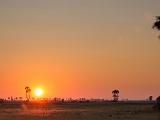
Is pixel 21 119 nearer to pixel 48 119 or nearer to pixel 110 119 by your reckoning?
pixel 48 119

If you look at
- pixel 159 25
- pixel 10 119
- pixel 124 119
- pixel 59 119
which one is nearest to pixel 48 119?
pixel 59 119

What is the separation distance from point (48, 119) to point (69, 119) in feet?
8.69

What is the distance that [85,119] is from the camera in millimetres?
57531

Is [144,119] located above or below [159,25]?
below

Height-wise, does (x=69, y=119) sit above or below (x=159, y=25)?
below

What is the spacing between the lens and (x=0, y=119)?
200 feet

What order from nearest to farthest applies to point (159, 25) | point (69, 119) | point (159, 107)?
point (69, 119), point (159, 25), point (159, 107)

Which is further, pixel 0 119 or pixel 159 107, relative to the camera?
pixel 159 107

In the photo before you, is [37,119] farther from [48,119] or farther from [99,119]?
[99,119]

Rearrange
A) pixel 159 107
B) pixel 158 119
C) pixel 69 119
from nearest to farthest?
pixel 158 119 → pixel 69 119 → pixel 159 107

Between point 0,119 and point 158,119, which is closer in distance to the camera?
point 158,119

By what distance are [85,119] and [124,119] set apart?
5.19m

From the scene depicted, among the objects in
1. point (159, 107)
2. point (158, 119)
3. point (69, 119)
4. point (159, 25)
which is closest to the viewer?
point (158, 119)

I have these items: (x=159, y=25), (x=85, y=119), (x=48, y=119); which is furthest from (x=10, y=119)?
(x=159, y=25)
